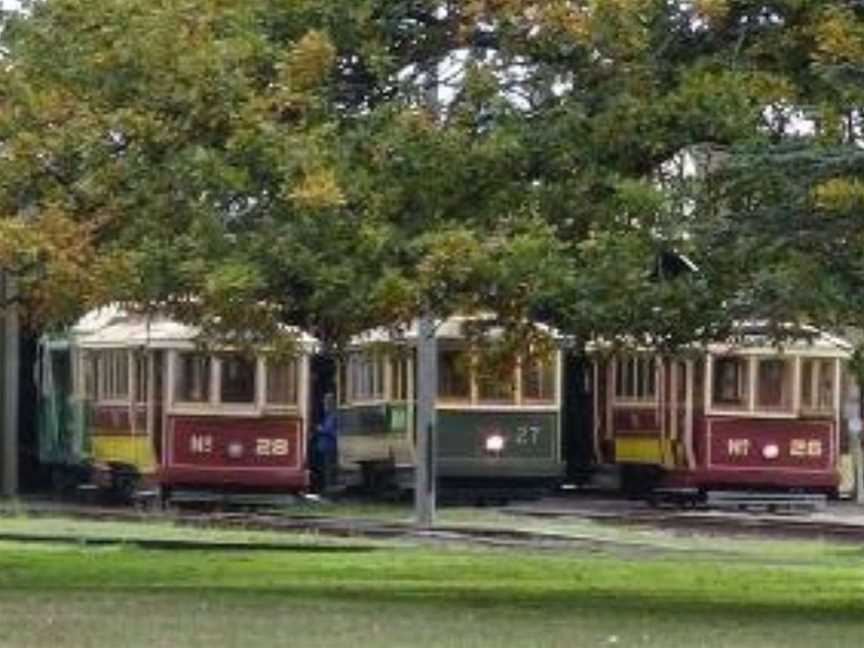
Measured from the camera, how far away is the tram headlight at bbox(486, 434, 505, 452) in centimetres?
4541

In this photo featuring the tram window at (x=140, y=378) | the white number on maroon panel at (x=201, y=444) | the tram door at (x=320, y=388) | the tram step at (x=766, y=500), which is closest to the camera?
the white number on maroon panel at (x=201, y=444)

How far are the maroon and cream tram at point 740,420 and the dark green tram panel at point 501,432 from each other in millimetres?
1666

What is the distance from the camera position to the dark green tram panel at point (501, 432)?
45.3 m

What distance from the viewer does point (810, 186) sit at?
19.2 m

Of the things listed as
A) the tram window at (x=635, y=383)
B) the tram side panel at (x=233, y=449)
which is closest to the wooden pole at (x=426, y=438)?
the tram side panel at (x=233, y=449)

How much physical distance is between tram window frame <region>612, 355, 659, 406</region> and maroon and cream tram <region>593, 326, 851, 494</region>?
2 cm

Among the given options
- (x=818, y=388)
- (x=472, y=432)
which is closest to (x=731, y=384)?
(x=818, y=388)

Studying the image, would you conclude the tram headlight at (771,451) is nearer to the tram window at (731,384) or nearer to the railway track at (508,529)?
the tram window at (731,384)

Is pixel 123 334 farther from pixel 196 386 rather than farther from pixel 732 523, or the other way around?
pixel 732 523

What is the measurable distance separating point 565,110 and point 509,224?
98 centimetres

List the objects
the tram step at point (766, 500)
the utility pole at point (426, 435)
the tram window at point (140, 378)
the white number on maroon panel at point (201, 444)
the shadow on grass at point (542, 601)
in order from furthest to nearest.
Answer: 1. the tram step at point (766, 500)
2. the tram window at point (140, 378)
3. the white number on maroon panel at point (201, 444)
4. the utility pole at point (426, 435)
5. the shadow on grass at point (542, 601)

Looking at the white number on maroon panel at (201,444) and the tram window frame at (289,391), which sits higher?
the tram window frame at (289,391)

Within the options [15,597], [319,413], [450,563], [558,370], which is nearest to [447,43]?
[15,597]

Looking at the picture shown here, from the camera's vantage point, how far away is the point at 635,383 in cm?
4709
